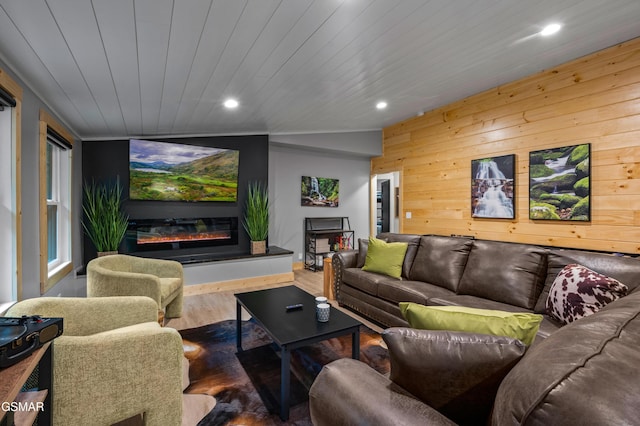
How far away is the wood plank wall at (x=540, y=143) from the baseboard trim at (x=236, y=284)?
2243 mm

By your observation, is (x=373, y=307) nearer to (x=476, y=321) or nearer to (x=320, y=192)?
(x=476, y=321)

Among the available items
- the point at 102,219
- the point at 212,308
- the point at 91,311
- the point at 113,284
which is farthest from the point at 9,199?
the point at 212,308

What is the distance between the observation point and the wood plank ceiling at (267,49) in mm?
1637

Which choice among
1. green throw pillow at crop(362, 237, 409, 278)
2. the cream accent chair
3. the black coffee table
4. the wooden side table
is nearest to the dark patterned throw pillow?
the black coffee table

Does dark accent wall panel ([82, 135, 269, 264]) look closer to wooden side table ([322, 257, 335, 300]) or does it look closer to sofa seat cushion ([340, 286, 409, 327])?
wooden side table ([322, 257, 335, 300])

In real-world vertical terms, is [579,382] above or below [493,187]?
below

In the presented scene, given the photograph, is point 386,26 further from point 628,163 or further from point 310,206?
point 310,206

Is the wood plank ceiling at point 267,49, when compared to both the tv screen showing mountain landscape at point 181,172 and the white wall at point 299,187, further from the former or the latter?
the white wall at point 299,187

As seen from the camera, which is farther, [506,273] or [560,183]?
[560,183]

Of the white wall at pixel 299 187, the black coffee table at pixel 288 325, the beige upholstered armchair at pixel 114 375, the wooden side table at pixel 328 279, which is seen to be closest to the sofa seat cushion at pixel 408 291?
the black coffee table at pixel 288 325

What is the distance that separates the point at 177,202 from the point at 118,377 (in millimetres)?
3363

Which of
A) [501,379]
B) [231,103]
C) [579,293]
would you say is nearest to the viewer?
[501,379]

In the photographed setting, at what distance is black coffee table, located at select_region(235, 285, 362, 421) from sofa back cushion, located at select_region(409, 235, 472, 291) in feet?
4.25

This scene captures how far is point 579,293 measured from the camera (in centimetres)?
193
